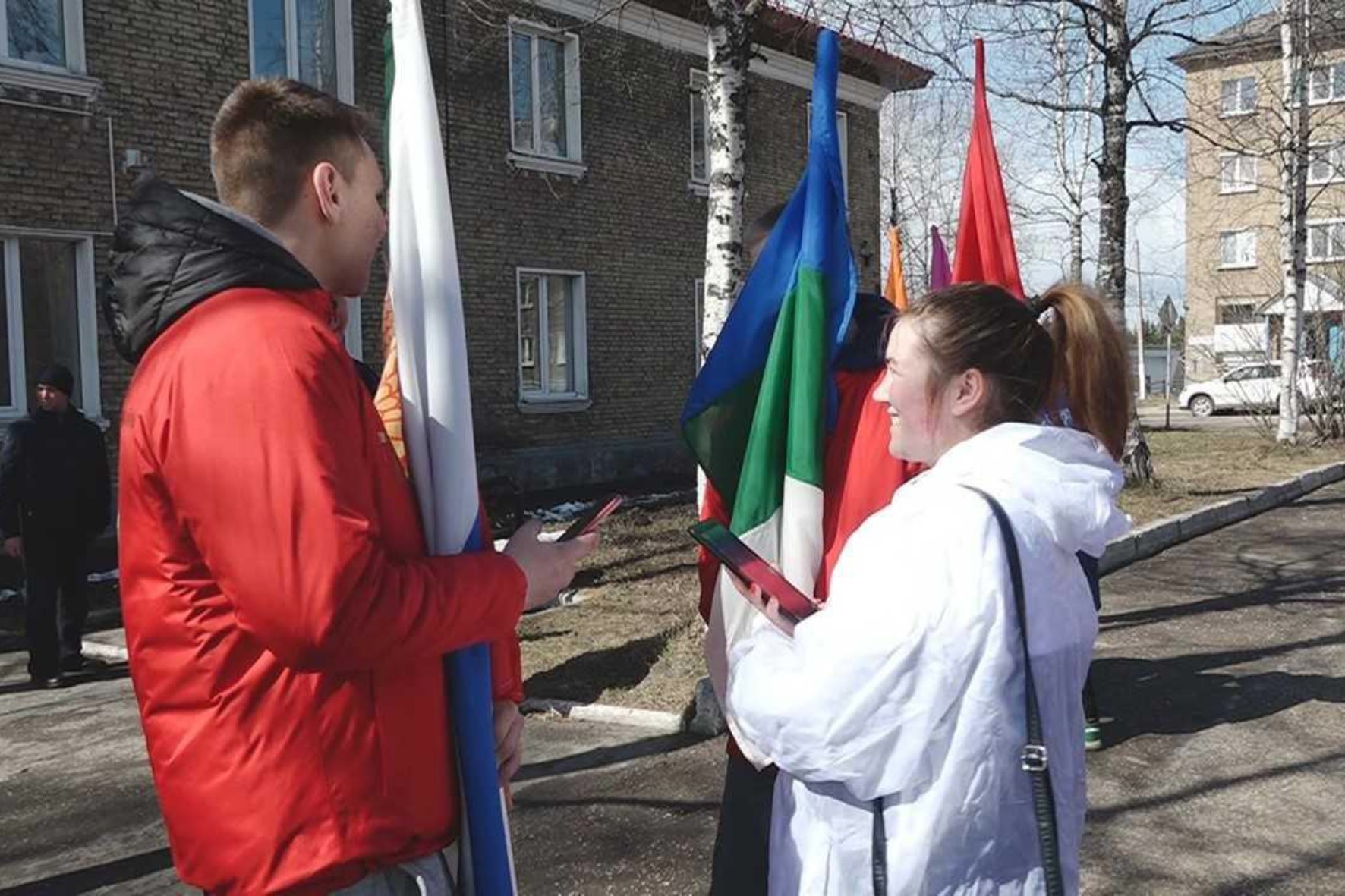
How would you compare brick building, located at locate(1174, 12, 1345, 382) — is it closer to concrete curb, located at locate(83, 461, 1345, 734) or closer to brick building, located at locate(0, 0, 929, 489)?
concrete curb, located at locate(83, 461, 1345, 734)

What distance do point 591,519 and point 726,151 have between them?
5.43 m

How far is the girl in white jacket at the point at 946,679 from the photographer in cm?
168

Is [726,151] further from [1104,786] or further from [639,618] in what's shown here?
[1104,786]

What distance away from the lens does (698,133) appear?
19062 millimetres

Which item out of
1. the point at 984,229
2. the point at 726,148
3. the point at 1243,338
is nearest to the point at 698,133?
the point at 726,148

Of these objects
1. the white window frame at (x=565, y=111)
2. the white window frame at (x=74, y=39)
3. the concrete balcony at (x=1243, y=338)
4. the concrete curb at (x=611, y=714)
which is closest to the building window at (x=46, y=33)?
the white window frame at (x=74, y=39)

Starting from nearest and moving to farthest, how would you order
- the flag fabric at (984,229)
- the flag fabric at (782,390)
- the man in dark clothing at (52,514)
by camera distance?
1. the flag fabric at (782,390)
2. the flag fabric at (984,229)
3. the man in dark clothing at (52,514)

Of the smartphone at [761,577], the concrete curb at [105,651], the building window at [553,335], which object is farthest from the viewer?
Result: the building window at [553,335]

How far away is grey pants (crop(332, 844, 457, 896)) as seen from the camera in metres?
1.66

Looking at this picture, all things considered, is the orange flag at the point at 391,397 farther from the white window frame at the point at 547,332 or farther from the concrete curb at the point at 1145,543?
the white window frame at the point at 547,332

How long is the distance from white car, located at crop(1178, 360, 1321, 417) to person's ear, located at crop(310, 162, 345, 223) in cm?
2413

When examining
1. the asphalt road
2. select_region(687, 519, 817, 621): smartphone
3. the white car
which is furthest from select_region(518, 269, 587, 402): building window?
select_region(687, 519, 817, 621): smartphone

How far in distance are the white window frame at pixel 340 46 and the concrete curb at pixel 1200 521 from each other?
9.45 meters

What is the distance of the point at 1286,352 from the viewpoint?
63.3 ft
